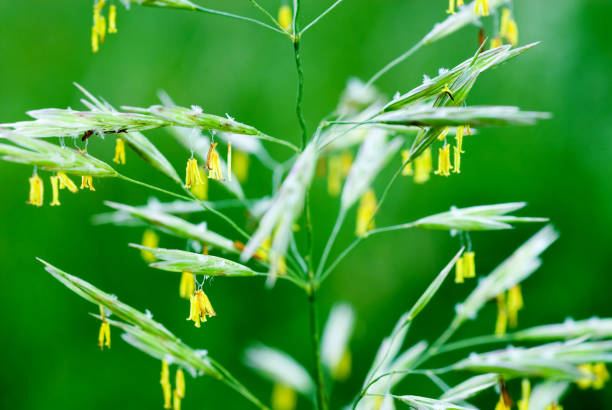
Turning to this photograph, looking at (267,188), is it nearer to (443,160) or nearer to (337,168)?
(337,168)

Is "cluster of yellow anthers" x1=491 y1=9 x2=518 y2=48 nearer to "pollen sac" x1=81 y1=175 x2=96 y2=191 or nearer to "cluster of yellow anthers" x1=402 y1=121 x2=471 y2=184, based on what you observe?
"cluster of yellow anthers" x1=402 y1=121 x2=471 y2=184

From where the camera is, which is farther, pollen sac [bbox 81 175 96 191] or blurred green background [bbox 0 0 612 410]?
blurred green background [bbox 0 0 612 410]

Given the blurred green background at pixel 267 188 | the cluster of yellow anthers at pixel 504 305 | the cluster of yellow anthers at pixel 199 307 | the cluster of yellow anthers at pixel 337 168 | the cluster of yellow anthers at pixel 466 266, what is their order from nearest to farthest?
the cluster of yellow anthers at pixel 199 307 < the cluster of yellow anthers at pixel 466 266 < the cluster of yellow anthers at pixel 504 305 < the cluster of yellow anthers at pixel 337 168 < the blurred green background at pixel 267 188

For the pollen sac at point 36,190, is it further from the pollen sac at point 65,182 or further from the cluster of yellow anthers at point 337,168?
the cluster of yellow anthers at point 337,168

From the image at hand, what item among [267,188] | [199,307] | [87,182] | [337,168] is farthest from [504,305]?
[267,188]

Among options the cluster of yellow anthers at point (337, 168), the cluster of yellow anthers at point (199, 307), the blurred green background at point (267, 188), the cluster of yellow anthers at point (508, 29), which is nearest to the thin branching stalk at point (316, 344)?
the cluster of yellow anthers at point (199, 307)

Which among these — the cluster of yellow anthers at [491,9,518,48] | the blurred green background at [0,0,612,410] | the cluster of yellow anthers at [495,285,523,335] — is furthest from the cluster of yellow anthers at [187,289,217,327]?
the blurred green background at [0,0,612,410]

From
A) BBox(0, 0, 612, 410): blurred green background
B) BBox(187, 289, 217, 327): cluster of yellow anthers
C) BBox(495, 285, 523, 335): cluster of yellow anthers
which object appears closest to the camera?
BBox(187, 289, 217, 327): cluster of yellow anthers

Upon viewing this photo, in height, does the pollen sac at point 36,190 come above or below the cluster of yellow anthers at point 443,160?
below
